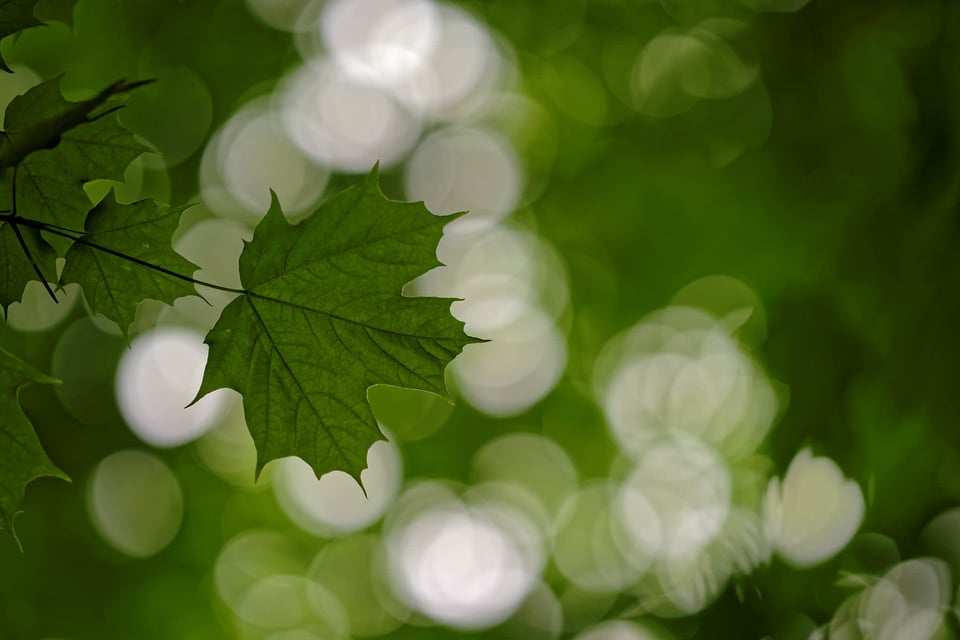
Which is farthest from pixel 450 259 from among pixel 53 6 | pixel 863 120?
pixel 53 6

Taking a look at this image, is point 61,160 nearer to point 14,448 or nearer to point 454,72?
point 14,448

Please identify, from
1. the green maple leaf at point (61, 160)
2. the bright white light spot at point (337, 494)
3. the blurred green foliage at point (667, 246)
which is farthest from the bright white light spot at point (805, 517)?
the bright white light spot at point (337, 494)

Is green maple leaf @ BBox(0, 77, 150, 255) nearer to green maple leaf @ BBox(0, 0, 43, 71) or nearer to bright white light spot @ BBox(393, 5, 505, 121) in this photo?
green maple leaf @ BBox(0, 0, 43, 71)

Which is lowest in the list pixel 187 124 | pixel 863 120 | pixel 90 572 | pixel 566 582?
pixel 566 582

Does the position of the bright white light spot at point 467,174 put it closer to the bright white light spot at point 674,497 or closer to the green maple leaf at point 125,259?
the bright white light spot at point 674,497

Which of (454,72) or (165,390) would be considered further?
(454,72)

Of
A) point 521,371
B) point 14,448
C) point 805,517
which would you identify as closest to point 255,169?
point 521,371

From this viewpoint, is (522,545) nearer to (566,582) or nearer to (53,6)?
(566,582)
